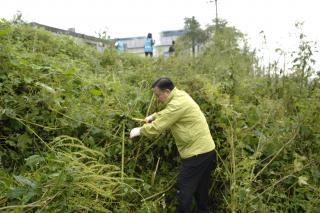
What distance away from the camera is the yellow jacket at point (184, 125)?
155 inches

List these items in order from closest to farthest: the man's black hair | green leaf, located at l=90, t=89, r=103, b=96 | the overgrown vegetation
A: the overgrown vegetation
the man's black hair
green leaf, located at l=90, t=89, r=103, b=96

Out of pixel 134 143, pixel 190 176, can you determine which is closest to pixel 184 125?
pixel 190 176

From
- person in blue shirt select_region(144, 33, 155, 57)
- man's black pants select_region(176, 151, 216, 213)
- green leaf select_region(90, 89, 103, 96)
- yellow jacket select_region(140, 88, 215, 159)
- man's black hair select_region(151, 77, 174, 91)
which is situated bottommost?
man's black pants select_region(176, 151, 216, 213)

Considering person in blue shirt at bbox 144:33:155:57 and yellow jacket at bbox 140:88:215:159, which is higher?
person in blue shirt at bbox 144:33:155:57

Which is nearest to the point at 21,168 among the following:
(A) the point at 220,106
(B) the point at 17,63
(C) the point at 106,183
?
(C) the point at 106,183

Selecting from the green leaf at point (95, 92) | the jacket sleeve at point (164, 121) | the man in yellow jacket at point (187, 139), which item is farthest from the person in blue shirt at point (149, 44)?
the jacket sleeve at point (164, 121)

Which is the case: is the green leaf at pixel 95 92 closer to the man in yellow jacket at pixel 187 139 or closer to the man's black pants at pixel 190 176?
the man in yellow jacket at pixel 187 139

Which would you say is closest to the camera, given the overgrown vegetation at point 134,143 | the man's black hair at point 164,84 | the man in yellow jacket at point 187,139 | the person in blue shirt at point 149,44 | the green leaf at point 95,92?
the overgrown vegetation at point 134,143

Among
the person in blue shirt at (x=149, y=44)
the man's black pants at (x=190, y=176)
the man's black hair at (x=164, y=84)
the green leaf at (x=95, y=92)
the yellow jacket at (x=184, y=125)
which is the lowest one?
the man's black pants at (x=190, y=176)

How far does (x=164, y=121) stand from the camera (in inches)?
154

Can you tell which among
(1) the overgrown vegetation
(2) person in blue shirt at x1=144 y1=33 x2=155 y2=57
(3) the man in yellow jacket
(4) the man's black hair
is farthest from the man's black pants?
(2) person in blue shirt at x1=144 y1=33 x2=155 y2=57

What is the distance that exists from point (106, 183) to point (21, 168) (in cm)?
96

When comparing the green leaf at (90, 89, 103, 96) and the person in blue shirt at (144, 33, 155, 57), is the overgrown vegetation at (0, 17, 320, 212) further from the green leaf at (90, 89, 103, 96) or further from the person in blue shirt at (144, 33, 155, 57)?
the person in blue shirt at (144, 33, 155, 57)

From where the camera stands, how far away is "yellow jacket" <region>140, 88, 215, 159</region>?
3934mm
